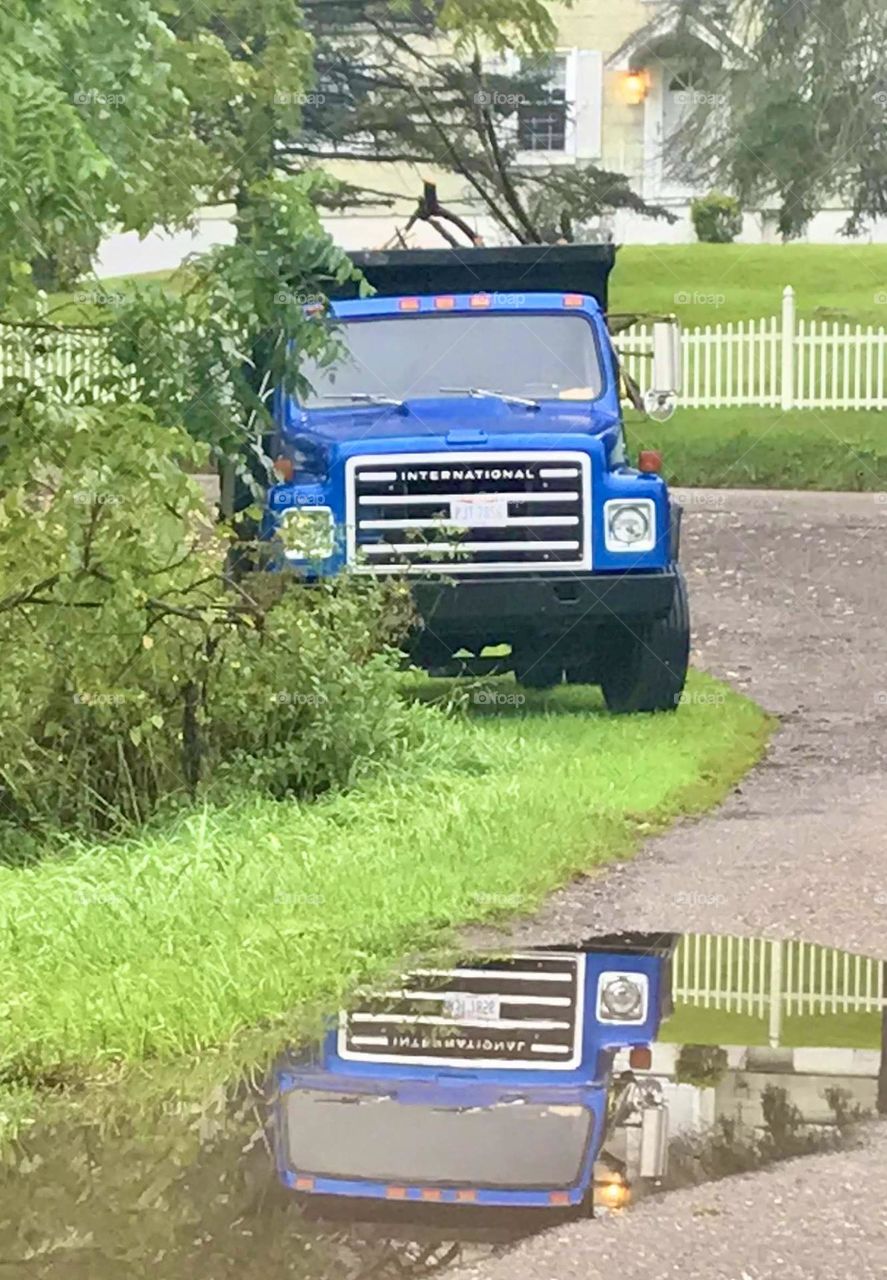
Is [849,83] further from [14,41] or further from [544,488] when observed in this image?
[14,41]

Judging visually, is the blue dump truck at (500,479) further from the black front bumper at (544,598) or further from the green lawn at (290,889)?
the green lawn at (290,889)

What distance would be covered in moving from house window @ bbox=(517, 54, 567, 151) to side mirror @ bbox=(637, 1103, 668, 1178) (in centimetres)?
2599

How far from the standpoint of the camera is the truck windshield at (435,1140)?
5148mm

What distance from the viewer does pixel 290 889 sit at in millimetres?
7914

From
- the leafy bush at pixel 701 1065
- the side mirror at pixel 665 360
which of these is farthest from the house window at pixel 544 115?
the leafy bush at pixel 701 1065

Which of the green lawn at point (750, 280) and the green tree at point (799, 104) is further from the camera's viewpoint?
the green lawn at point (750, 280)

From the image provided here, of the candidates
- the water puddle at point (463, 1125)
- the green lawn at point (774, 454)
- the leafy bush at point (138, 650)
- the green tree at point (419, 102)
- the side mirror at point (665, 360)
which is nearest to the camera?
the water puddle at point (463, 1125)

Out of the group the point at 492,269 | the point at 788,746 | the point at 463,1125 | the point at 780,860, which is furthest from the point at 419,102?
the point at 463,1125

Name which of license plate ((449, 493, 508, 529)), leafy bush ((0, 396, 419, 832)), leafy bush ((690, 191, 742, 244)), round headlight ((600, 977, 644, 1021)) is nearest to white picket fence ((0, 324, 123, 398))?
leafy bush ((0, 396, 419, 832))

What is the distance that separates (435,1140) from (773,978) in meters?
2.00

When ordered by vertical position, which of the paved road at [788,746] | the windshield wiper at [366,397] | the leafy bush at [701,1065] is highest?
the windshield wiper at [366,397]

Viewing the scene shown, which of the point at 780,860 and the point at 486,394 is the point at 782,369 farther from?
the point at 780,860

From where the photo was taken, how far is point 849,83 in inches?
1144

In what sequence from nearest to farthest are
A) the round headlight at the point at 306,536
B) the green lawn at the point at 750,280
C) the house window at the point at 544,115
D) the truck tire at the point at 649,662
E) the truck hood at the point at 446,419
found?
1. the round headlight at the point at 306,536
2. the truck hood at the point at 446,419
3. the truck tire at the point at 649,662
4. the house window at the point at 544,115
5. the green lawn at the point at 750,280
